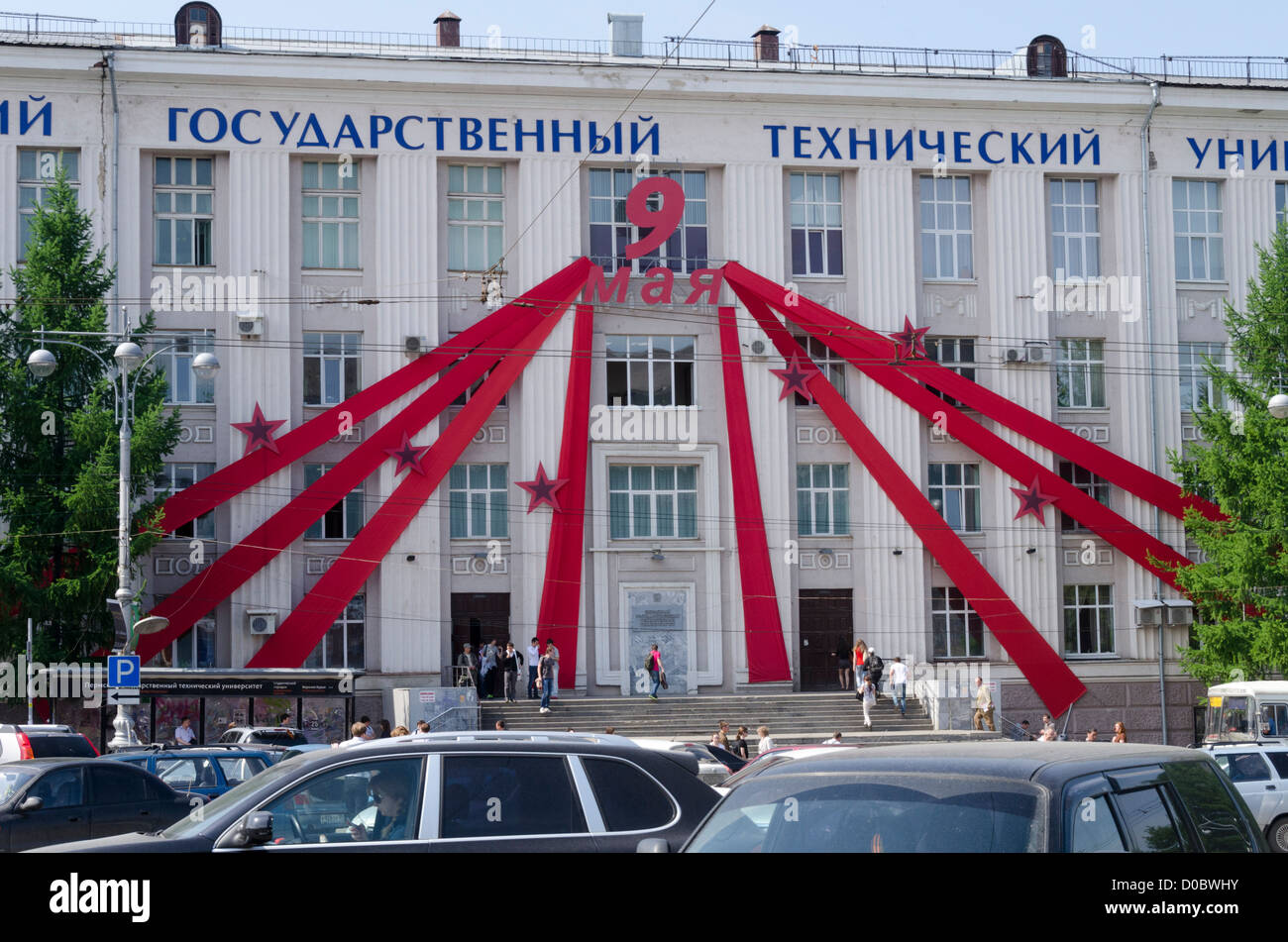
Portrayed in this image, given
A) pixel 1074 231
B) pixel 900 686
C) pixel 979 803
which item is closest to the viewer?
pixel 979 803

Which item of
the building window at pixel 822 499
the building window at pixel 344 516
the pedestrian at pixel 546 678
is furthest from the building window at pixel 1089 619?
the building window at pixel 344 516

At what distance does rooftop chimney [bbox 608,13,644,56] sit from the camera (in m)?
43.5

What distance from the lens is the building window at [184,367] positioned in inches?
1575

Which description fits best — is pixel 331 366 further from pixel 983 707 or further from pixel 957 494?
pixel 983 707

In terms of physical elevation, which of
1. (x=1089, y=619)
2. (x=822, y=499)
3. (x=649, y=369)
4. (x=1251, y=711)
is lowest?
(x=1251, y=711)

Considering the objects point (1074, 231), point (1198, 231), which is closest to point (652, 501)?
point (1074, 231)

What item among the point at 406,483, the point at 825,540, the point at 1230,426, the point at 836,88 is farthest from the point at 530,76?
the point at 1230,426

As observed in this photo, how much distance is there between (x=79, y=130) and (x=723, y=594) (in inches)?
827

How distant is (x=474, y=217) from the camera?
41750 mm

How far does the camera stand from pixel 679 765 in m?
9.61

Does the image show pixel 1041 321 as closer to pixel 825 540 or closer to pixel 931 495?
pixel 931 495

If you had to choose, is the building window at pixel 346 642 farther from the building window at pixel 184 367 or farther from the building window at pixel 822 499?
the building window at pixel 822 499

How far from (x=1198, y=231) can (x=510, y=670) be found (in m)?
23.7

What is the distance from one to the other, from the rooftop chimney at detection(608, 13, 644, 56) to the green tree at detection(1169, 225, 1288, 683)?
1795 centimetres
